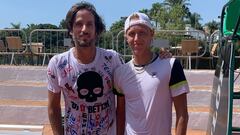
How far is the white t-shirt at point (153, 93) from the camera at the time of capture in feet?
9.34

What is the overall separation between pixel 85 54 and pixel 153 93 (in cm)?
58

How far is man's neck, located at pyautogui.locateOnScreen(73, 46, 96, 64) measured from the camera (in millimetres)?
3105

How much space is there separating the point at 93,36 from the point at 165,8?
176 ft

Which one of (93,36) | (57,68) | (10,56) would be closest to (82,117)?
Result: (57,68)

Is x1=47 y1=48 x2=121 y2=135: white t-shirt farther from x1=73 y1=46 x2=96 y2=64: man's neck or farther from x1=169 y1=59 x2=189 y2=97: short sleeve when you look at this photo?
x1=169 y1=59 x2=189 y2=97: short sleeve

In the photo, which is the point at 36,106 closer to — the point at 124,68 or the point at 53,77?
the point at 53,77

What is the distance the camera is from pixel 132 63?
3.01m

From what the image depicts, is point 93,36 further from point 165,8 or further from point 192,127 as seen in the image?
point 165,8

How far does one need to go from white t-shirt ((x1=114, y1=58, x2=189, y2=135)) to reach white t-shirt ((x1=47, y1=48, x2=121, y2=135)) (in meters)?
0.26

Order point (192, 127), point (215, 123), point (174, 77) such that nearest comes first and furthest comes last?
point (174, 77)
point (215, 123)
point (192, 127)

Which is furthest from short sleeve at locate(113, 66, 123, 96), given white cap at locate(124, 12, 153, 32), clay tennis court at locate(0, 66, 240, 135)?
clay tennis court at locate(0, 66, 240, 135)

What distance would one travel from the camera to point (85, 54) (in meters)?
3.12

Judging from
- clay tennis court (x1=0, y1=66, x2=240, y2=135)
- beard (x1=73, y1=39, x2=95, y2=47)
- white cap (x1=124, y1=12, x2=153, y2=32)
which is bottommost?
clay tennis court (x1=0, y1=66, x2=240, y2=135)

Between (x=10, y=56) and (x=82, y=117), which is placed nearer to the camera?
(x=82, y=117)
